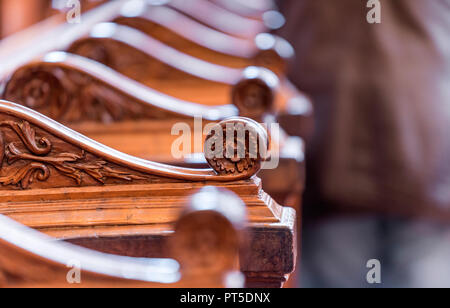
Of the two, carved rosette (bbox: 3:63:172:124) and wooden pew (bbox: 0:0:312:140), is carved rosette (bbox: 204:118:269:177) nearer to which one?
carved rosette (bbox: 3:63:172:124)

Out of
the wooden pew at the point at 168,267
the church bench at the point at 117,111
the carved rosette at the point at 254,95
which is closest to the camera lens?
the wooden pew at the point at 168,267

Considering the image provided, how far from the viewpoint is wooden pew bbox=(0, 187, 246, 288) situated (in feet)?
2.49

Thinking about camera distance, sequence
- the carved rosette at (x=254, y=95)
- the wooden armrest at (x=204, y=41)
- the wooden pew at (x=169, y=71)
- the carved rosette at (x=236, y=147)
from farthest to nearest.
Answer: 1. the wooden armrest at (x=204, y=41)
2. the wooden pew at (x=169, y=71)
3. the carved rosette at (x=254, y=95)
4. the carved rosette at (x=236, y=147)

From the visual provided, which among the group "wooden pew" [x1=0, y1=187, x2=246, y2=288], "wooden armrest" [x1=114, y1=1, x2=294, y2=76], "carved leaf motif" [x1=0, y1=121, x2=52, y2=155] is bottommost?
"wooden pew" [x1=0, y1=187, x2=246, y2=288]

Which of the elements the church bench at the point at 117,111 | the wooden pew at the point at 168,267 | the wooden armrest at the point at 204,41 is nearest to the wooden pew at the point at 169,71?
the wooden armrest at the point at 204,41

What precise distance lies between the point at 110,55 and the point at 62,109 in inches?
21.4

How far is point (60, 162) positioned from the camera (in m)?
1.09

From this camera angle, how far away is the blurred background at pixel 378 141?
10.7 feet

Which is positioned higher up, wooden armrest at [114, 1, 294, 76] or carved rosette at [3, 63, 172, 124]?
wooden armrest at [114, 1, 294, 76]

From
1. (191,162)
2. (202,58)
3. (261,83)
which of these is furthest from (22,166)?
(202,58)

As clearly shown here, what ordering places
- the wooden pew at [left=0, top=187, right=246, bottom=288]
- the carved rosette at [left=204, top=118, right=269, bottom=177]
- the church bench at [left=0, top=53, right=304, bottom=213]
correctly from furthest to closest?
the church bench at [left=0, top=53, right=304, bottom=213]
the carved rosette at [left=204, top=118, right=269, bottom=177]
the wooden pew at [left=0, top=187, right=246, bottom=288]

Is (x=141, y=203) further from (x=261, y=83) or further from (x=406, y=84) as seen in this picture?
(x=406, y=84)

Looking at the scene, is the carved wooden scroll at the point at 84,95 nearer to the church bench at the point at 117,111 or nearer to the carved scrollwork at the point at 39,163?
the church bench at the point at 117,111

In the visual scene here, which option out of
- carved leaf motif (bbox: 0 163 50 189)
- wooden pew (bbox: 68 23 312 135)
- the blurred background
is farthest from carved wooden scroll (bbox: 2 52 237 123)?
the blurred background
